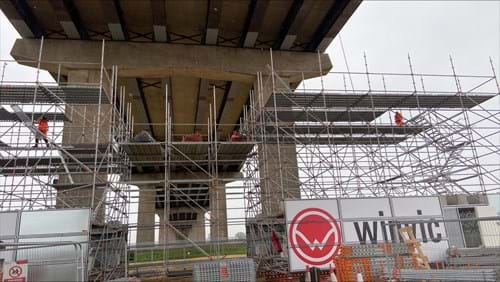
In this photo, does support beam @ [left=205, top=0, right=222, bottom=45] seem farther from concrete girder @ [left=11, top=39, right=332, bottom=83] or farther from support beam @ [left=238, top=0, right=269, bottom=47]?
support beam @ [left=238, top=0, right=269, bottom=47]

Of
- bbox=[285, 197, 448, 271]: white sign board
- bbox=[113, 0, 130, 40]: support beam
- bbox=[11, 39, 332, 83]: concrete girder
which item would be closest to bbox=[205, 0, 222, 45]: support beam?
bbox=[11, 39, 332, 83]: concrete girder


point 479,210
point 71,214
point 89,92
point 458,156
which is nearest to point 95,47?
point 89,92

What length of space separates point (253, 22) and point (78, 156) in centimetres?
902

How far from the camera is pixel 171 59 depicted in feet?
58.6

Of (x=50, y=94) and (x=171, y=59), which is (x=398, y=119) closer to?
(x=171, y=59)

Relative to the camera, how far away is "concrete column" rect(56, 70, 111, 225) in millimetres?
15164

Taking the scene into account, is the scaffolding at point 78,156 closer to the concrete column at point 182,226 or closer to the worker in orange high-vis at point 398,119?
the concrete column at point 182,226

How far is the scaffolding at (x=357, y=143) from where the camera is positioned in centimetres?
1556

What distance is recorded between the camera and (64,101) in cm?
1405

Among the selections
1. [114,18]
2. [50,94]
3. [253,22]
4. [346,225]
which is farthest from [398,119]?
[50,94]

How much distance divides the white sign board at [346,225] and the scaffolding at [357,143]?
2028 millimetres

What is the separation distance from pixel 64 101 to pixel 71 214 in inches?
182

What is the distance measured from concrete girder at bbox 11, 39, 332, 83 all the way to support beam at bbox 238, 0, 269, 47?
2.11 ft

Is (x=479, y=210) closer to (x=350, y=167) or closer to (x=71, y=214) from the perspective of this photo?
(x=350, y=167)
